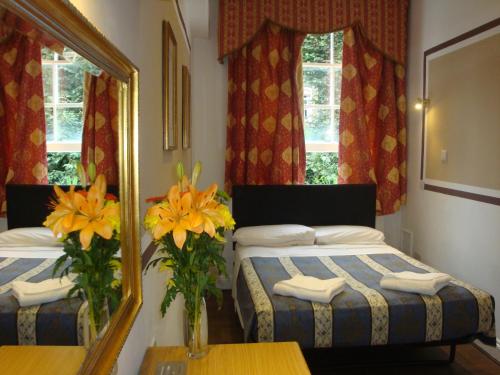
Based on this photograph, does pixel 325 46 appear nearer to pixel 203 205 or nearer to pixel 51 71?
pixel 203 205

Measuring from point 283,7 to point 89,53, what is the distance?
3626 mm

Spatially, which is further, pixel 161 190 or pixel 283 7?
pixel 283 7

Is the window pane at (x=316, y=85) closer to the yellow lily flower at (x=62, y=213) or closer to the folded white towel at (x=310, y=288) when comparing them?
the folded white towel at (x=310, y=288)

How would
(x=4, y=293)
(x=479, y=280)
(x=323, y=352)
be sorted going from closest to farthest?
(x=4, y=293) < (x=323, y=352) < (x=479, y=280)

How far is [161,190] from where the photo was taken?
2150 mm

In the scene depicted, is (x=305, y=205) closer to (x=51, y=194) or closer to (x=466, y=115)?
(x=466, y=115)

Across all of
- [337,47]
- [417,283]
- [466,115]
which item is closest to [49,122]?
[417,283]

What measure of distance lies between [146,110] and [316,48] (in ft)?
10.3

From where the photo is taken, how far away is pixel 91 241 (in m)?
0.86

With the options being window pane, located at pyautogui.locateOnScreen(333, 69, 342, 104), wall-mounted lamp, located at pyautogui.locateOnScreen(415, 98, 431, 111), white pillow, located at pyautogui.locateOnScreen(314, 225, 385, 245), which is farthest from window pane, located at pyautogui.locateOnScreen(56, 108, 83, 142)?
window pane, located at pyautogui.locateOnScreen(333, 69, 342, 104)

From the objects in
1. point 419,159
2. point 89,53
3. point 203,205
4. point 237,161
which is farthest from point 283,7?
point 89,53

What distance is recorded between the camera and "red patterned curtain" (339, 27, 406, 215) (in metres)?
4.39

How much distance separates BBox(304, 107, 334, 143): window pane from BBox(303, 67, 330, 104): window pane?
9cm

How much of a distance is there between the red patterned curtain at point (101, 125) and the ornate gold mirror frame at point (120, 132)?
0.04 meters
